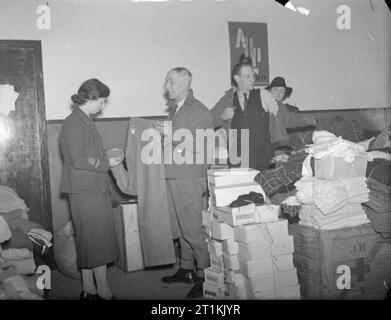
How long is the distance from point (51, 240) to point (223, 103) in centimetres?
183

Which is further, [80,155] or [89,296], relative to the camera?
[89,296]

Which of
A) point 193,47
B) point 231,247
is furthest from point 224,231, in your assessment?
point 193,47

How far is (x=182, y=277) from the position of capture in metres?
2.94

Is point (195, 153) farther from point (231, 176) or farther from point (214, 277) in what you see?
point (214, 277)

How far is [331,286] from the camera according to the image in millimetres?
2553

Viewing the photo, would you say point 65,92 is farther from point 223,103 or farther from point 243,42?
point 243,42

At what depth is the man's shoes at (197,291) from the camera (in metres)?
2.80

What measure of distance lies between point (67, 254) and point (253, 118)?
183 centimetres

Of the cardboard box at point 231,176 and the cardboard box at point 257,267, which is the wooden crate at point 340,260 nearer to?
the cardboard box at point 257,267

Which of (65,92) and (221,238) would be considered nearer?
(221,238)

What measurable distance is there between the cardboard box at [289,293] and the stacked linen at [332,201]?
464mm

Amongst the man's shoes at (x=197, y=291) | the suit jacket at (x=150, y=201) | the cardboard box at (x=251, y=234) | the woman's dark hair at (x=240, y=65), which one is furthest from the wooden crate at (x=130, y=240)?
the woman's dark hair at (x=240, y=65)

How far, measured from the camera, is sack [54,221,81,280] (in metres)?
2.96
